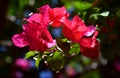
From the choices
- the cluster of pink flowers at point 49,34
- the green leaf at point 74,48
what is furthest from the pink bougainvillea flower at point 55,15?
the green leaf at point 74,48

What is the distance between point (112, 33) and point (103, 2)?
0.67 meters

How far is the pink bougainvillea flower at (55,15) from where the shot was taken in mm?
1560

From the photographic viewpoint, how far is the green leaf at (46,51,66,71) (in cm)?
150

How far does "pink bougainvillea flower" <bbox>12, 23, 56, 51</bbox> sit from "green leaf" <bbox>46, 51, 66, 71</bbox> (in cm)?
4

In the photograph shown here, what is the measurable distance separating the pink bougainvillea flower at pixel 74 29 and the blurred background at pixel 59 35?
7.5 inches

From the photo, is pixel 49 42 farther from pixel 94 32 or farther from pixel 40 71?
pixel 40 71

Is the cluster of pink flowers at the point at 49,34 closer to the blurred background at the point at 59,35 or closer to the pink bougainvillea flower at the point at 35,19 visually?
the pink bougainvillea flower at the point at 35,19

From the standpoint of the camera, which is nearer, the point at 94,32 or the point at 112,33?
the point at 94,32

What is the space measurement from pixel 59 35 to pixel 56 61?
1030mm

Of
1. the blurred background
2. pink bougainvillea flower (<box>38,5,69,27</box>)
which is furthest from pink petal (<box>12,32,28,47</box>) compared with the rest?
the blurred background

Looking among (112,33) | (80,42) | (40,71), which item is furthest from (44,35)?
(40,71)

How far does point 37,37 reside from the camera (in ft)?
4.99

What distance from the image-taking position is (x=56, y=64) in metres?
1.50

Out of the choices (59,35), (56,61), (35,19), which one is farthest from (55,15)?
(59,35)
